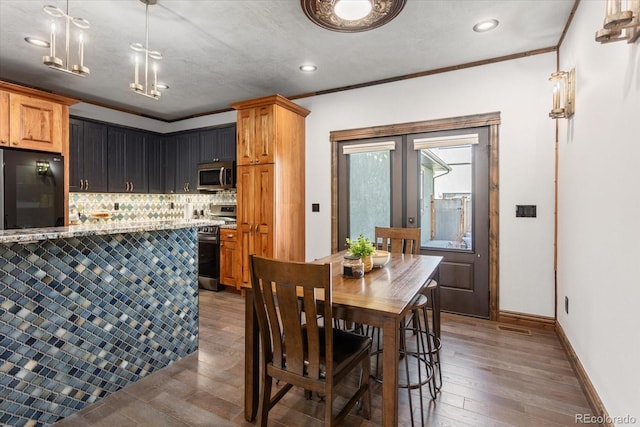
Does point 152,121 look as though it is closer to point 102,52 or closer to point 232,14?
point 102,52

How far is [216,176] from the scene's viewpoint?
4.87 meters

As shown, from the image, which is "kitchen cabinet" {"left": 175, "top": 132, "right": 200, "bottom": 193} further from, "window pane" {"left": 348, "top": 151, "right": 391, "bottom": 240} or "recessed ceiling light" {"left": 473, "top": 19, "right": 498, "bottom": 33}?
"recessed ceiling light" {"left": 473, "top": 19, "right": 498, "bottom": 33}

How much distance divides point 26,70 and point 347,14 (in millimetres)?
3757

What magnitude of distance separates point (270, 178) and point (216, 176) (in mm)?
1298

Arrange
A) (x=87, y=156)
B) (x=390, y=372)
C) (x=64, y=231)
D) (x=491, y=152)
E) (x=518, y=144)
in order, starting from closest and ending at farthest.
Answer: (x=390, y=372) < (x=64, y=231) < (x=518, y=144) < (x=491, y=152) < (x=87, y=156)

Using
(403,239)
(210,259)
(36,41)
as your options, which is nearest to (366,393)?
(403,239)

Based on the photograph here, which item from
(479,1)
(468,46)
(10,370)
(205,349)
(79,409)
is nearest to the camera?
(10,370)

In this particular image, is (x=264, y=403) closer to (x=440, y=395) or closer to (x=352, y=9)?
(x=440, y=395)

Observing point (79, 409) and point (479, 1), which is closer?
point (79, 409)

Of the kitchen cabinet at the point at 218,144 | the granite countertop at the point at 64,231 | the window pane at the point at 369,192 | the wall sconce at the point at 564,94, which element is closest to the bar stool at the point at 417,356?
the granite countertop at the point at 64,231

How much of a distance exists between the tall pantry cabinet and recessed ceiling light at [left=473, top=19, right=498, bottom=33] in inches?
85.7

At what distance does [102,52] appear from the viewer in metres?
3.21

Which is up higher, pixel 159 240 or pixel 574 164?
pixel 574 164

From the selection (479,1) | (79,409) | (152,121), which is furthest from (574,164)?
(152,121)
